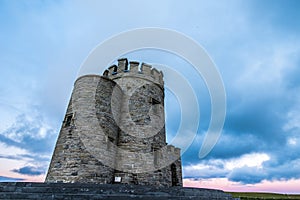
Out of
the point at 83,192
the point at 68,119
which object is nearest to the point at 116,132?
the point at 68,119

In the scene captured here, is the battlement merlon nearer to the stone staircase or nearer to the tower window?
the tower window

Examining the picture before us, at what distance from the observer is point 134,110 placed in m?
13.4

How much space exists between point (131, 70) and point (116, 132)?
4.61 metres

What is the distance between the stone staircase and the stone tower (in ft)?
13.2

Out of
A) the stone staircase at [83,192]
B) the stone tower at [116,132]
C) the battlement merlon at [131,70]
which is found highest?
the battlement merlon at [131,70]

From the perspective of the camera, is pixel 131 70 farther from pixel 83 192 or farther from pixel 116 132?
pixel 83 192

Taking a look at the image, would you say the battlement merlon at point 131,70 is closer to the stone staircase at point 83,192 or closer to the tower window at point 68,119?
the tower window at point 68,119

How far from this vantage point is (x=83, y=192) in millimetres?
5531

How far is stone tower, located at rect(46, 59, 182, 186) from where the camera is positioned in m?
10.1

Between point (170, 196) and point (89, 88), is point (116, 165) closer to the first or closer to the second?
point (89, 88)

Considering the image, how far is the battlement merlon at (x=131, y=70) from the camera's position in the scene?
48.0 ft

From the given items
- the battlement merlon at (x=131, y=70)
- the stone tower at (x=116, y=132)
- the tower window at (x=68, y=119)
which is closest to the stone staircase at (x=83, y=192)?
the stone tower at (x=116, y=132)

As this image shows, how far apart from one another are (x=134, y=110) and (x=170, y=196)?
8.04m

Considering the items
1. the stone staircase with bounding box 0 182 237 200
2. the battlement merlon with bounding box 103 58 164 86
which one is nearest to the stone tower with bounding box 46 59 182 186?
the battlement merlon with bounding box 103 58 164 86
